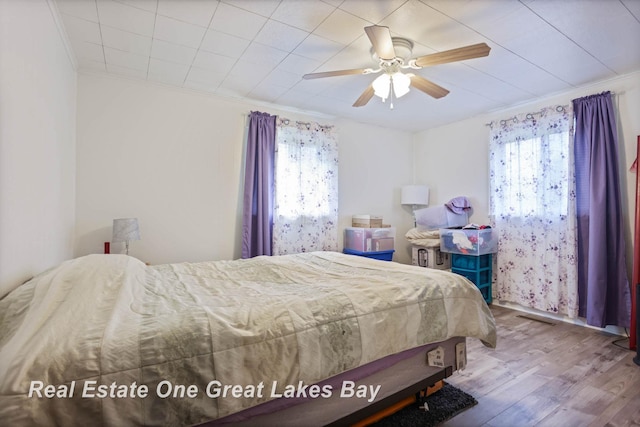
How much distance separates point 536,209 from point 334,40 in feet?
9.21

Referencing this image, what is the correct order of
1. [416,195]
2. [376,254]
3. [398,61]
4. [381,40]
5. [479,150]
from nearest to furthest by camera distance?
1. [381,40]
2. [398,61]
3. [376,254]
4. [479,150]
5. [416,195]

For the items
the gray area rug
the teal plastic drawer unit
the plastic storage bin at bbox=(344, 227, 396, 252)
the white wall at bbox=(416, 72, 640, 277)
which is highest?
the white wall at bbox=(416, 72, 640, 277)

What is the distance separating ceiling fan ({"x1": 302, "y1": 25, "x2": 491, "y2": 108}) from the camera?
1.79 meters

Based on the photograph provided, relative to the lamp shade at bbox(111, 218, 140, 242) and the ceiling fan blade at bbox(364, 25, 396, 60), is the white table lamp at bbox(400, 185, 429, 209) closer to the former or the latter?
the ceiling fan blade at bbox(364, 25, 396, 60)

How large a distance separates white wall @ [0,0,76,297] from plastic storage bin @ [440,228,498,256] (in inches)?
149

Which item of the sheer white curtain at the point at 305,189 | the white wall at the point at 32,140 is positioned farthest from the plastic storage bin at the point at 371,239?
the white wall at the point at 32,140

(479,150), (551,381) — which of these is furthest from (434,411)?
(479,150)

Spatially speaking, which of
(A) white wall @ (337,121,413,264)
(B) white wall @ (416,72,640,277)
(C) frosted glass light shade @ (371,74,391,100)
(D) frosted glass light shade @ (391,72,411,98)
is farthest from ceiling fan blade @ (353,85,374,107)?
(B) white wall @ (416,72,640,277)

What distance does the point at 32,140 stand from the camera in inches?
62.3

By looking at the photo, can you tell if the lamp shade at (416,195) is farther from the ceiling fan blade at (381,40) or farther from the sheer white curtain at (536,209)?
the ceiling fan blade at (381,40)

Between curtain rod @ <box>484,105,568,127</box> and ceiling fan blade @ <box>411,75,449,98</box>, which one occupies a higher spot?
curtain rod @ <box>484,105,568,127</box>

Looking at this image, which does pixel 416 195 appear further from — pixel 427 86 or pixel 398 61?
pixel 398 61

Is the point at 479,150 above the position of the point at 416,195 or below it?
above

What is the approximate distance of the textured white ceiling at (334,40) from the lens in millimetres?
1855
